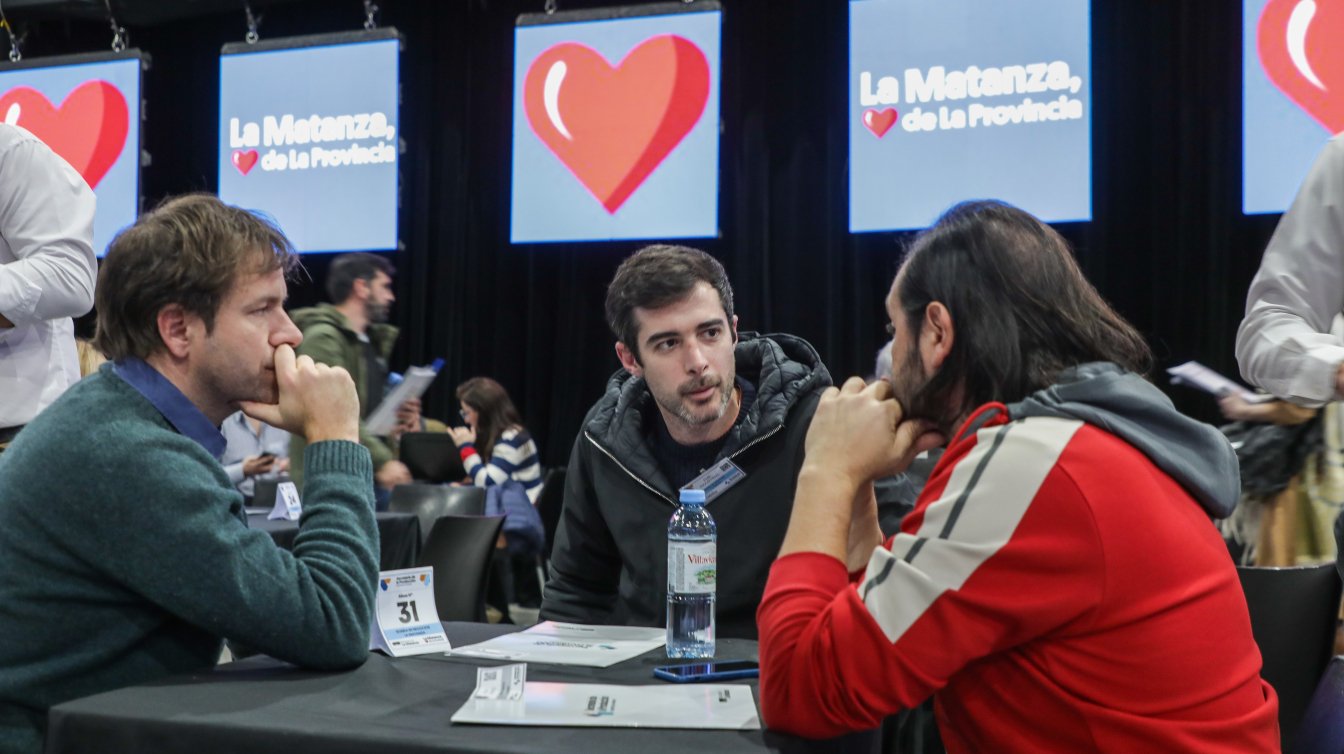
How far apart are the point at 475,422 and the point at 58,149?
9.46ft

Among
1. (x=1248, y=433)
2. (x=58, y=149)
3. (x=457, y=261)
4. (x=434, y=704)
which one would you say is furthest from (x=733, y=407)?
(x=58, y=149)

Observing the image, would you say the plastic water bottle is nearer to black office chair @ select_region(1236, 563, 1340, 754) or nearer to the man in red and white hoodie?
the man in red and white hoodie

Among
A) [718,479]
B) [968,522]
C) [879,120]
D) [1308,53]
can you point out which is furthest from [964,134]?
[968,522]

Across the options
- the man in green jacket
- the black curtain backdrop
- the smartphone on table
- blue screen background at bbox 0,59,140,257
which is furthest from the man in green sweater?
blue screen background at bbox 0,59,140,257

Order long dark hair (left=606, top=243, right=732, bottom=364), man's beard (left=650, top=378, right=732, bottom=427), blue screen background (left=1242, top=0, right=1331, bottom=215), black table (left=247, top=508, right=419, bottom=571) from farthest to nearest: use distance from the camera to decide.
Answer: blue screen background (left=1242, top=0, right=1331, bottom=215) → black table (left=247, top=508, right=419, bottom=571) → long dark hair (left=606, top=243, right=732, bottom=364) → man's beard (left=650, top=378, right=732, bottom=427)

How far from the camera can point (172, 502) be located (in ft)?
4.26

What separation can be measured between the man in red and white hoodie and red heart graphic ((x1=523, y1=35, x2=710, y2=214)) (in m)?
4.36

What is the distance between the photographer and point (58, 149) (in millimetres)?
6586

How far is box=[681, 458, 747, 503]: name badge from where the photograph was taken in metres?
2.12

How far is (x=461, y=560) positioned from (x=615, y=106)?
9.52 ft

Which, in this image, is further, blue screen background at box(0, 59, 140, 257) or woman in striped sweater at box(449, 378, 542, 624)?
blue screen background at box(0, 59, 140, 257)

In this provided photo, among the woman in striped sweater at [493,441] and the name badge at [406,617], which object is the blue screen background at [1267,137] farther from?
the name badge at [406,617]

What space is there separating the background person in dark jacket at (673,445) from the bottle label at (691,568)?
1.59 feet

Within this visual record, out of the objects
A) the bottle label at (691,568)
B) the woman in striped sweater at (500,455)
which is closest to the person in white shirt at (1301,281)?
the bottle label at (691,568)
